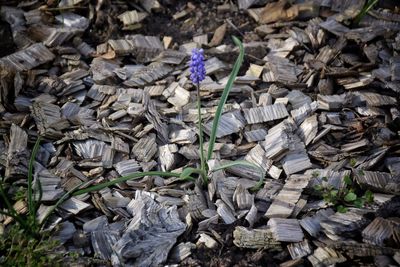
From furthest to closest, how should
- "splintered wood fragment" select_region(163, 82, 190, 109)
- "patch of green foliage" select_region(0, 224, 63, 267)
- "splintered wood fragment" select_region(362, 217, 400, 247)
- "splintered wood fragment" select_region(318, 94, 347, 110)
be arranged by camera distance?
"splintered wood fragment" select_region(163, 82, 190, 109) → "splintered wood fragment" select_region(318, 94, 347, 110) → "splintered wood fragment" select_region(362, 217, 400, 247) → "patch of green foliage" select_region(0, 224, 63, 267)

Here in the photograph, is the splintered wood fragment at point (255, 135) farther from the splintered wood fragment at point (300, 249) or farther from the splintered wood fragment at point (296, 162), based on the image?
the splintered wood fragment at point (300, 249)

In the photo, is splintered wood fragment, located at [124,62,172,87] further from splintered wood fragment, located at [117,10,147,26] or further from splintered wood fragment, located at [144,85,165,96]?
splintered wood fragment, located at [117,10,147,26]

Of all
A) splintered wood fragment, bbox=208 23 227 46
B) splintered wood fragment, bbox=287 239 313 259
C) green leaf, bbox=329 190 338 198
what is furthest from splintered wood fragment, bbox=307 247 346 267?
splintered wood fragment, bbox=208 23 227 46

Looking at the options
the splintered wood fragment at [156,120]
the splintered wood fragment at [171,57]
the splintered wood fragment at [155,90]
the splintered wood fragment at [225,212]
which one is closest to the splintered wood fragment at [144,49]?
the splintered wood fragment at [171,57]

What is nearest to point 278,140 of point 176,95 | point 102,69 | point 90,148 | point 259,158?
point 259,158

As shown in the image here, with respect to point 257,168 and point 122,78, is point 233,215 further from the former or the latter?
point 122,78

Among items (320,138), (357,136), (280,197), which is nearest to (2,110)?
(280,197)
